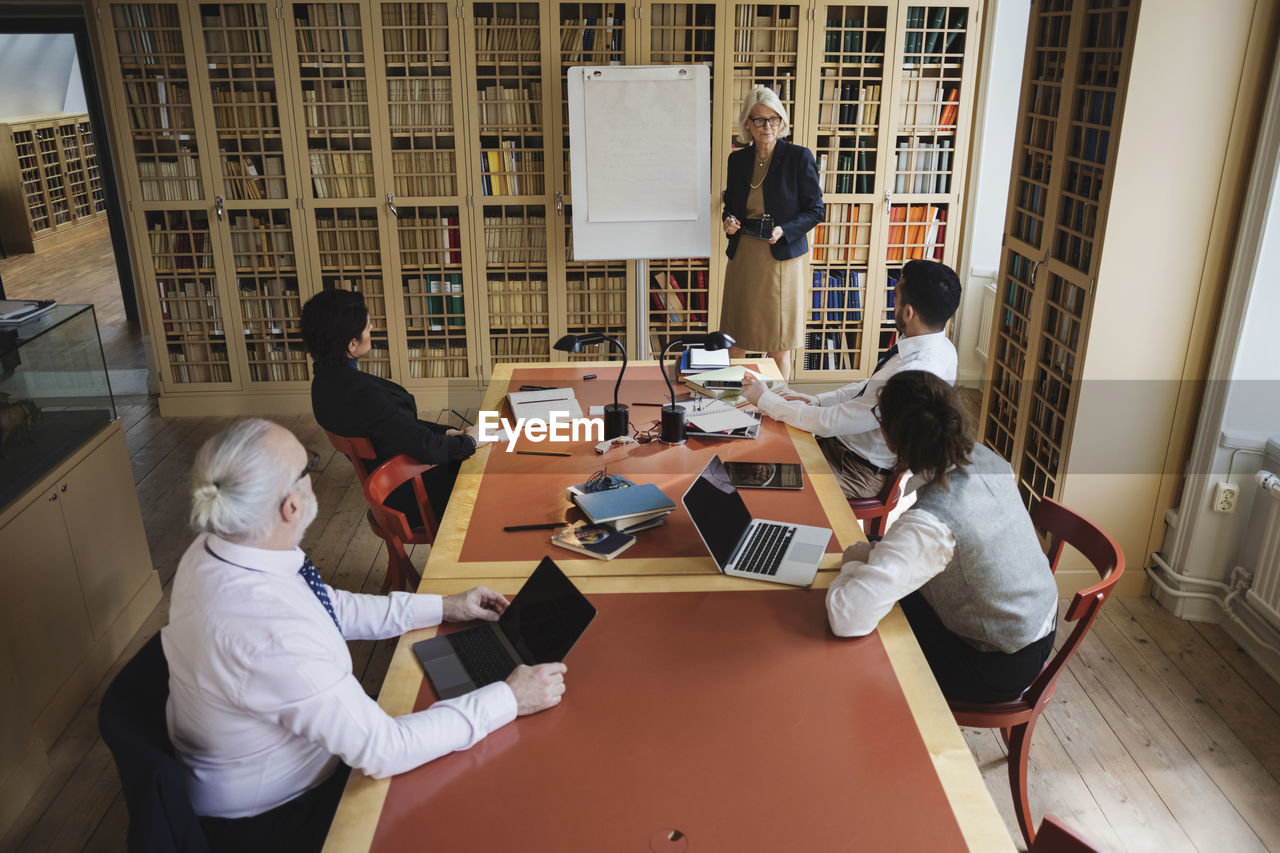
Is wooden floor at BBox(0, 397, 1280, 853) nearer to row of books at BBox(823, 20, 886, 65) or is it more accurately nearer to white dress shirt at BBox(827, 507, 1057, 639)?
white dress shirt at BBox(827, 507, 1057, 639)

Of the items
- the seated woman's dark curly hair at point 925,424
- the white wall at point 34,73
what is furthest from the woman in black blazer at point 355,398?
the white wall at point 34,73

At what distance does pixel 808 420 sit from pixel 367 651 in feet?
6.07

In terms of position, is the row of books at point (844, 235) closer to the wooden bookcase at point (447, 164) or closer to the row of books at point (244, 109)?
the wooden bookcase at point (447, 164)

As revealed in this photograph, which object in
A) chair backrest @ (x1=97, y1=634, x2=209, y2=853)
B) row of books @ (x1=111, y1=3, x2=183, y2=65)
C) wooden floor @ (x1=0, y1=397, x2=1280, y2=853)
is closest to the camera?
chair backrest @ (x1=97, y1=634, x2=209, y2=853)

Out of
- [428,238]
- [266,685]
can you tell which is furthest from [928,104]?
[266,685]

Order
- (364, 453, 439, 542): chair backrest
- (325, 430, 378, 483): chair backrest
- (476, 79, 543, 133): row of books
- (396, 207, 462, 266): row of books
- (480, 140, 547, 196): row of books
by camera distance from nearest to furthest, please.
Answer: (364, 453, 439, 542): chair backrest → (325, 430, 378, 483): chair backrest → (476, 79, 543, 133): row of books → (480, 140, 547, 196): row of books → (396, 207, 462, 266): row of books

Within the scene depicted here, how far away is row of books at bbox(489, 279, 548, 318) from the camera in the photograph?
19.9 feet

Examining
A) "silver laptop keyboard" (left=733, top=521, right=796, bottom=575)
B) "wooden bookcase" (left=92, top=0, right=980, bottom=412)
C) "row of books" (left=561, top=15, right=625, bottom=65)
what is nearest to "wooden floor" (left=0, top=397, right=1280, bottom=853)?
"silver laptop keyboard" (left=733, top=521, right=796, bottom=575)

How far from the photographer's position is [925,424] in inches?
88.3

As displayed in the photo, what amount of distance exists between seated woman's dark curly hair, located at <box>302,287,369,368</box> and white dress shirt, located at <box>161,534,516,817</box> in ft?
5.24

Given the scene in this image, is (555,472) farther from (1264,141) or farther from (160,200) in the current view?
(160,200)

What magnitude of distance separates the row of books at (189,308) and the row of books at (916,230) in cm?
428

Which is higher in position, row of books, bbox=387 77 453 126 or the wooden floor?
row of books, bbox=387 77 453 126

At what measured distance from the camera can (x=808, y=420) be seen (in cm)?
338
